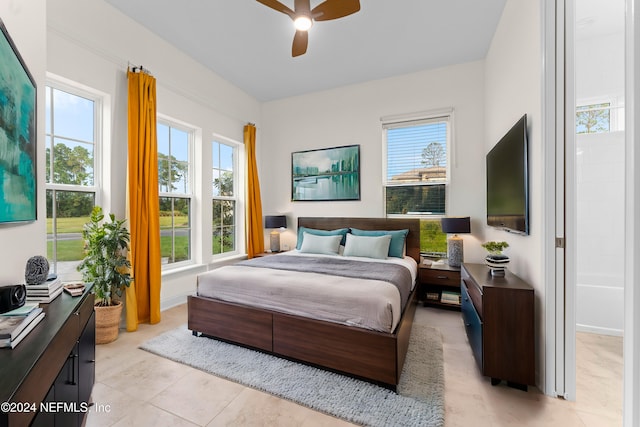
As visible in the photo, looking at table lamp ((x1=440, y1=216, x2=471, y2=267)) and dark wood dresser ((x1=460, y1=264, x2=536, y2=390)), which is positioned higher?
table lamp ((x1=440, y1=216, x2=471, y2=267))

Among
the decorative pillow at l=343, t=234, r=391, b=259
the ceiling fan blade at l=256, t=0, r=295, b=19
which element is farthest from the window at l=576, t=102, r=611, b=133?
the ceiling fan blade at l=256, t=0, r=295, b=19

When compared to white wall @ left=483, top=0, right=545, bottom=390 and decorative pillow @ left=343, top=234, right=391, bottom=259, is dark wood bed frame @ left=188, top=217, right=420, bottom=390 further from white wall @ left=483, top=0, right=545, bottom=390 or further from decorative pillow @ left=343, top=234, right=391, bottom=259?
decorative pillow @ left=343, top=234, right=391, bottom=259

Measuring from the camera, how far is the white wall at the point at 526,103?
6.15 feet

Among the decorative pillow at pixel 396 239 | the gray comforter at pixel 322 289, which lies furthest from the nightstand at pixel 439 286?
the gray comforter at pixel 322 289

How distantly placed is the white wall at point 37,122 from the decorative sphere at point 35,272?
0.20 feet

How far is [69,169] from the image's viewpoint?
8.30 ft

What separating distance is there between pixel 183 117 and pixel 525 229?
3.83 metres

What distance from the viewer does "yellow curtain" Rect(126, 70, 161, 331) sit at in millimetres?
2773

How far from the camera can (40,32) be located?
1.65 meters

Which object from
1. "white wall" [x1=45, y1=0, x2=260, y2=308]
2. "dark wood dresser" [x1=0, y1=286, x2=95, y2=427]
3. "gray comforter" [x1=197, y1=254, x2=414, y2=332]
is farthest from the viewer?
"white wall" [x1=45, y1=0, x2=260, y2=308]

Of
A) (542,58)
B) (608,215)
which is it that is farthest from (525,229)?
(608,215)

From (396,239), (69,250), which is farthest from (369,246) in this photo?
(69,250)

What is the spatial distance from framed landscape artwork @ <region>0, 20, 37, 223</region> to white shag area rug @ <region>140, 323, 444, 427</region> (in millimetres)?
1547

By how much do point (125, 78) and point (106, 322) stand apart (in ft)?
7.94
